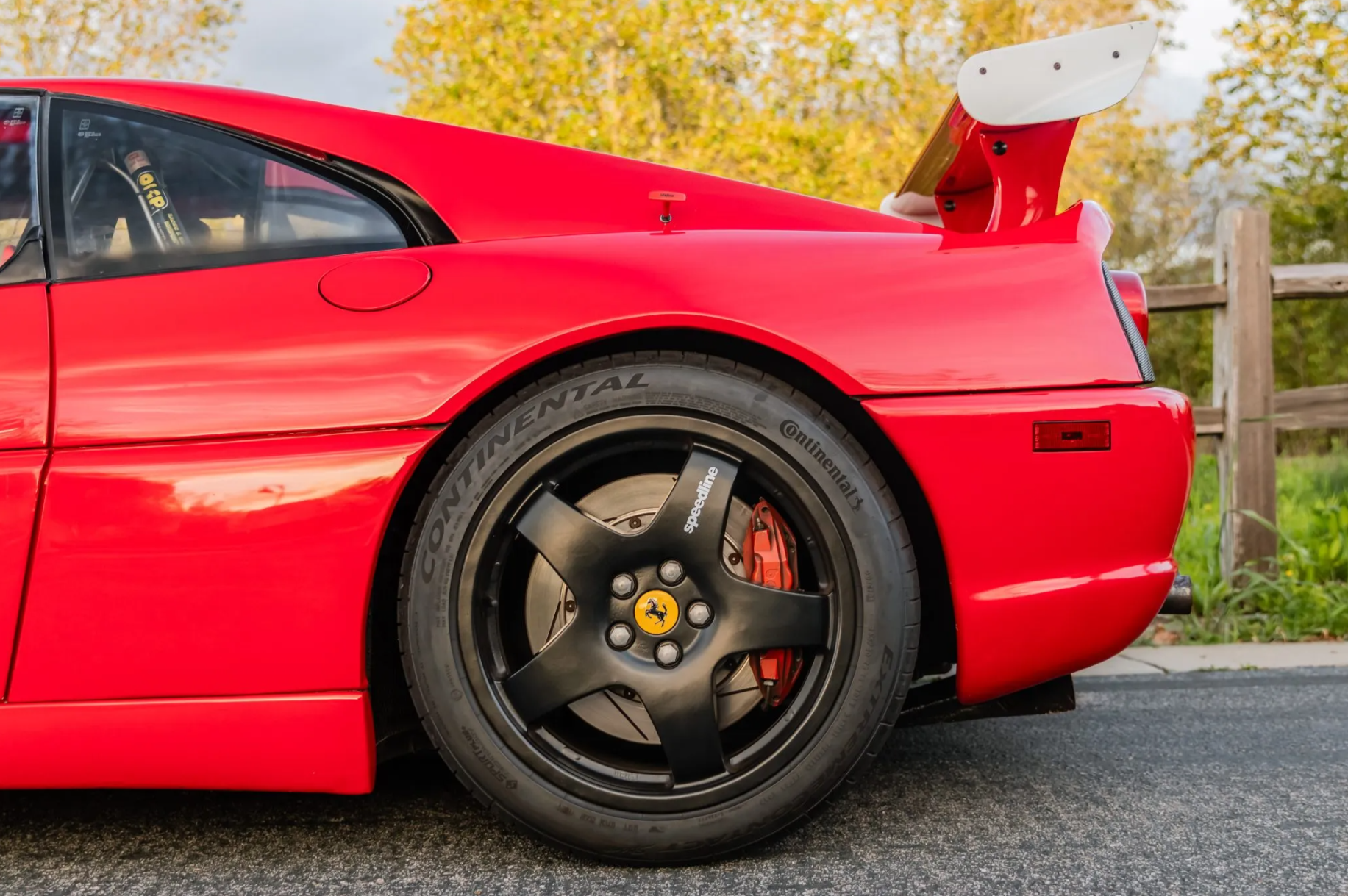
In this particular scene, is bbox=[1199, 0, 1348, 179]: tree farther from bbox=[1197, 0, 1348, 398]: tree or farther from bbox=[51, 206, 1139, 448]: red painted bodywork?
bbox=[51, 206, 1139, 448]: red painted bodywork

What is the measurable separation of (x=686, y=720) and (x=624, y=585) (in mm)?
229

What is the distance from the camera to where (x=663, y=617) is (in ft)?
5.87

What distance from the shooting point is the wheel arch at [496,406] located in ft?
6.16

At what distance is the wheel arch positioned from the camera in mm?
1877

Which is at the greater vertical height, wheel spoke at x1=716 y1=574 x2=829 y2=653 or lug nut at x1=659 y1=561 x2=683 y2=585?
lug nut at x1=659 y1=561 x2=683 y2=585

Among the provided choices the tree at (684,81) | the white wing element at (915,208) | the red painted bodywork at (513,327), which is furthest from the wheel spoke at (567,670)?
the tree at (684,81)

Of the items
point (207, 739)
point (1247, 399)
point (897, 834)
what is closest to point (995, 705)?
point (897, 834)

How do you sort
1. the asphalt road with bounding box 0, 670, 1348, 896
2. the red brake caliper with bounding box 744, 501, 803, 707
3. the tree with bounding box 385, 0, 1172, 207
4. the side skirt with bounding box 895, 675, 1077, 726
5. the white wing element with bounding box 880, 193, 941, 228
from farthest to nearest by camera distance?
the tree with bounding box 385, 0, 1172, 207
the white wing element with bounding box 880, 193, 941, 228
the side skirt with bounding box 895, 675, 1077, 726
the red brake caliper with bounding box 744, 501, 803, 707
the asphalt road with bounding box 0, 670, 1348, 896

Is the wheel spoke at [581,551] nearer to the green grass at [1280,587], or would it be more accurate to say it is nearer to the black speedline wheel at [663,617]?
the black speedline wheel at [663,617]

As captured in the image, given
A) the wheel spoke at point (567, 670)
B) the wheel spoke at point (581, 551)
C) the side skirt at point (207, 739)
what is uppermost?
the wheel spoke at point (581, 551)

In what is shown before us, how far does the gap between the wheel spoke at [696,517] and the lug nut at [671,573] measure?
16 mm

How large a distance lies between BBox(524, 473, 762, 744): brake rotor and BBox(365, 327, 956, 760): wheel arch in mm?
220

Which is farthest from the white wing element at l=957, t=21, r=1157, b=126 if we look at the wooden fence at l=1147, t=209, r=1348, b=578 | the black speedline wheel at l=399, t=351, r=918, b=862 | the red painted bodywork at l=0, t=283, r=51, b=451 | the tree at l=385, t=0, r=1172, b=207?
the tree at l=385, t=0, r=1172, b=207

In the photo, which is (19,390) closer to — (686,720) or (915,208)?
(686,720)
